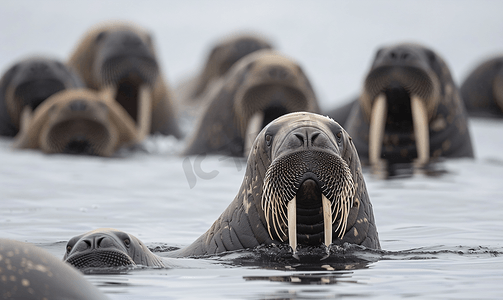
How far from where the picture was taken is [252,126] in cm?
1177

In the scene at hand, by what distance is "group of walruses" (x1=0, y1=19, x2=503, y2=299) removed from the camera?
17.6 ft

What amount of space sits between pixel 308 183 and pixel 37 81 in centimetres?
1199

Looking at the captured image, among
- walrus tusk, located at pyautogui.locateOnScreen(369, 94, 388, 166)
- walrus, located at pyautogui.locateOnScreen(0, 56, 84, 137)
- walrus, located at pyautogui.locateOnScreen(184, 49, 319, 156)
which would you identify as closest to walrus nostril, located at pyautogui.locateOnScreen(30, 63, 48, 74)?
walrus, located at pyautogui.locateOnScreen(0, 56, 84, 137)

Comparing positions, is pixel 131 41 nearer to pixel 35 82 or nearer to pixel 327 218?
pixel 35 82

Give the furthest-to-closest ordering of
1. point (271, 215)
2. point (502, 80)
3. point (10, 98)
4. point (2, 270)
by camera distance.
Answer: point (502, 80), point (10, 98), point (271, 215), point (2, 270)

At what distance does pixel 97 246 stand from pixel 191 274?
0.63m

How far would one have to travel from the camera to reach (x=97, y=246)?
5.40 metres

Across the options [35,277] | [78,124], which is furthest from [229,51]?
[35,277]

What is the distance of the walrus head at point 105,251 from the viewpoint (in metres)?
5.30

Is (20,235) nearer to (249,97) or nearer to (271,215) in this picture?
(271,215)

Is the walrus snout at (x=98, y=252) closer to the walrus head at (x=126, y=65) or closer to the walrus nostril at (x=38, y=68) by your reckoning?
the walrus head at (x=126, y=65)

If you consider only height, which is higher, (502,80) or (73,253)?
(502,80)

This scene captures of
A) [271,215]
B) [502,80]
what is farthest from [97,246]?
[502,80]

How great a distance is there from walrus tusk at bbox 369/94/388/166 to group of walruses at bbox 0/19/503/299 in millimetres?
20
